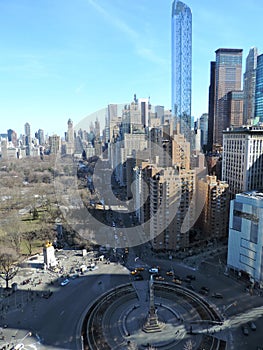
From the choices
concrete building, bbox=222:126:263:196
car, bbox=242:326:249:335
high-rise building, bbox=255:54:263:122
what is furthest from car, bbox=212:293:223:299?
high-rise building, bbox=255:54:263:122

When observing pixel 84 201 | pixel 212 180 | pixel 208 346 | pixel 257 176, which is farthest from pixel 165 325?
pixel 84 201

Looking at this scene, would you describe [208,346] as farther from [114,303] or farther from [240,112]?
[240,112]

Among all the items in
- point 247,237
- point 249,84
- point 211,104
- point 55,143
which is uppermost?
point 249,84

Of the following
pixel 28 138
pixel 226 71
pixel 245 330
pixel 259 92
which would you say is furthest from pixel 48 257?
pixel 28 138

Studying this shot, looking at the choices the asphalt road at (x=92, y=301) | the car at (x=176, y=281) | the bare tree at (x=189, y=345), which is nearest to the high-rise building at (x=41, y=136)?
the asphalt road at (x=92, y=301)

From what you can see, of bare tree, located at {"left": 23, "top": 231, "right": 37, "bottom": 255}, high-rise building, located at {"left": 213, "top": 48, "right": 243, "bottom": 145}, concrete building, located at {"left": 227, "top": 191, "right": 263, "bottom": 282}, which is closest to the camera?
concrete building, located at {"left": 227, "top": 191, "right": 263, "bottom": 282}

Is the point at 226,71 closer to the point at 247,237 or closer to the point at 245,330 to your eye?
the point at 247,237

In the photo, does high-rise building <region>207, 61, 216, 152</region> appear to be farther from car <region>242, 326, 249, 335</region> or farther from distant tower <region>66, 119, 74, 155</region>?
car <region>242, 326, 249, 335</region>
